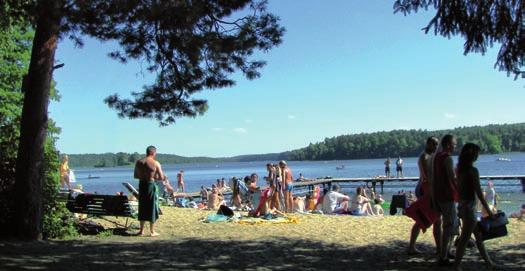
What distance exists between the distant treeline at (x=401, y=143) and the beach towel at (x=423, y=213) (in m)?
94.0

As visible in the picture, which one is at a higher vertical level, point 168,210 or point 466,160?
point 466,160

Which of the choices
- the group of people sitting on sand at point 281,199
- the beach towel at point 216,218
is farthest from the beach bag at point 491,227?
the group of people sitting on sand at point 281,199

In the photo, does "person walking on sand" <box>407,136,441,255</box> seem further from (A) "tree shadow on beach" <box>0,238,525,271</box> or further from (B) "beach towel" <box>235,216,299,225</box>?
(B) "beach towel" <box>235,216,299,225</box>

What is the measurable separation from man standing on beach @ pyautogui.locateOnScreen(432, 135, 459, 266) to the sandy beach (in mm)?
579

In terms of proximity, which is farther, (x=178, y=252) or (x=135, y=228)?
(x=135, y=228)

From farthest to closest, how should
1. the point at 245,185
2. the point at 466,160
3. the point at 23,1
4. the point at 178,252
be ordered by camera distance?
the point at 245,185
the point at 23,1
the point at 178,252
the point at 466,160

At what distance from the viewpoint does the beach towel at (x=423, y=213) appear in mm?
6867

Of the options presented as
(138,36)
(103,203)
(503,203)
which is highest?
(138,36)

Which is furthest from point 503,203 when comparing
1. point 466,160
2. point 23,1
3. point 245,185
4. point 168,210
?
point 23,1

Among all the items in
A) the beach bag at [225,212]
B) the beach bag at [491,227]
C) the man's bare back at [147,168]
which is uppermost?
the man's bare back at [147,168]

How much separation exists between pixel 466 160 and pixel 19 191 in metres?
6.03

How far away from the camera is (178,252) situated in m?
7.58

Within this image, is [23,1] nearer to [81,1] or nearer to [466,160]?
[81,1]

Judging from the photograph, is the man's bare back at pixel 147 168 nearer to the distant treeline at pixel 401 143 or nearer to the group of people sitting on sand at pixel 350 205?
the group of people sitting on sand at pixel 350 205
